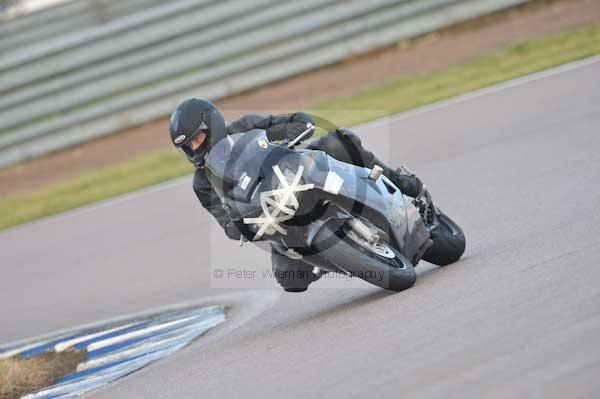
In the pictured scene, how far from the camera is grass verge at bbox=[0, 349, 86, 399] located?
6824mm

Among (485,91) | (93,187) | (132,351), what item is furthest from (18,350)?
(485,91)

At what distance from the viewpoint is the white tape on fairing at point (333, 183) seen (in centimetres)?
607

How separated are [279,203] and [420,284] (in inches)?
45.3

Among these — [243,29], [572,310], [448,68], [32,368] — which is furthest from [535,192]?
[243,29]

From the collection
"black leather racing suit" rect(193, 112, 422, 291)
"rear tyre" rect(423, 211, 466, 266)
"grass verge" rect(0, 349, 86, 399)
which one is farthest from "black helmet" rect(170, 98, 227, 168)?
"grass verge" rect(0, 349, 86, 399)

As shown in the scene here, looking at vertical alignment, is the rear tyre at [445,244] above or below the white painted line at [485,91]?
above

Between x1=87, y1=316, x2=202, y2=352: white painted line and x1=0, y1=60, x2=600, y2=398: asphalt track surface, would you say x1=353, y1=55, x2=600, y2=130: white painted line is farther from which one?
x1=87, y1=316, x2=202, y2=352: white painted line

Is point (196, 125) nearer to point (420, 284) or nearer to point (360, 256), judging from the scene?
point (360, 256)

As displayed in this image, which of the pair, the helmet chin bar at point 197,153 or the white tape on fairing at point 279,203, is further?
the helmet chin bar at point 197,153

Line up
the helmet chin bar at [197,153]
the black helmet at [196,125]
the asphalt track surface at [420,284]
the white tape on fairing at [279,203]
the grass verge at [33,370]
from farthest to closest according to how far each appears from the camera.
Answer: the grass verge at [33,370], the helmet chin bar at [197,153], the black helmet at [196,125], the white tape on fairing at [279,203], the asphalt track surface at [420,284]

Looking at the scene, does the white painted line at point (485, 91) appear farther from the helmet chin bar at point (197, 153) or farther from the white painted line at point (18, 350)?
the helmet chin bar at point (197, 153)

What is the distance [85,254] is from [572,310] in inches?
262

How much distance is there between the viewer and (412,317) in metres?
5.69

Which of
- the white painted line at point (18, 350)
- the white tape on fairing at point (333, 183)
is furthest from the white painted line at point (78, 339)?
the white tape on fairing at point (333, 183)
